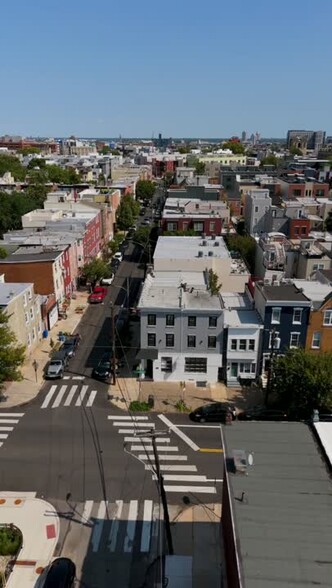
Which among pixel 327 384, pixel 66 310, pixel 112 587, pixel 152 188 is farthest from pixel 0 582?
pixel 152 188

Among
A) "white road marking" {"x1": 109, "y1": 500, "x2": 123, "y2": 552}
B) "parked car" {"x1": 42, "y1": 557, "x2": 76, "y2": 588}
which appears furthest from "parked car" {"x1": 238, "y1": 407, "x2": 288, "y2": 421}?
"parked car" {"x1": 42, "y1": 557, "x2": 76, "y2": 588}

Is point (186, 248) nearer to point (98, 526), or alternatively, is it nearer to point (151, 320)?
point (151, 320)

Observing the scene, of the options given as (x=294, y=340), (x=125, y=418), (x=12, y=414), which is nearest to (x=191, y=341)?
(x=125, y=418)

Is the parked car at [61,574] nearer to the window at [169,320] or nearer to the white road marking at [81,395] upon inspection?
the white road marking at [81,395]

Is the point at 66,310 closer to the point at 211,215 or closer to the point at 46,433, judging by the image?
the point at 46,433

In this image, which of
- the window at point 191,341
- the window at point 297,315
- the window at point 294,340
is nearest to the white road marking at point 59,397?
the window at point 191,341

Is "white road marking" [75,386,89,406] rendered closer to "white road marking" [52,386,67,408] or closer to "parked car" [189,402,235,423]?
"white road marking" [52,386,67,408]
